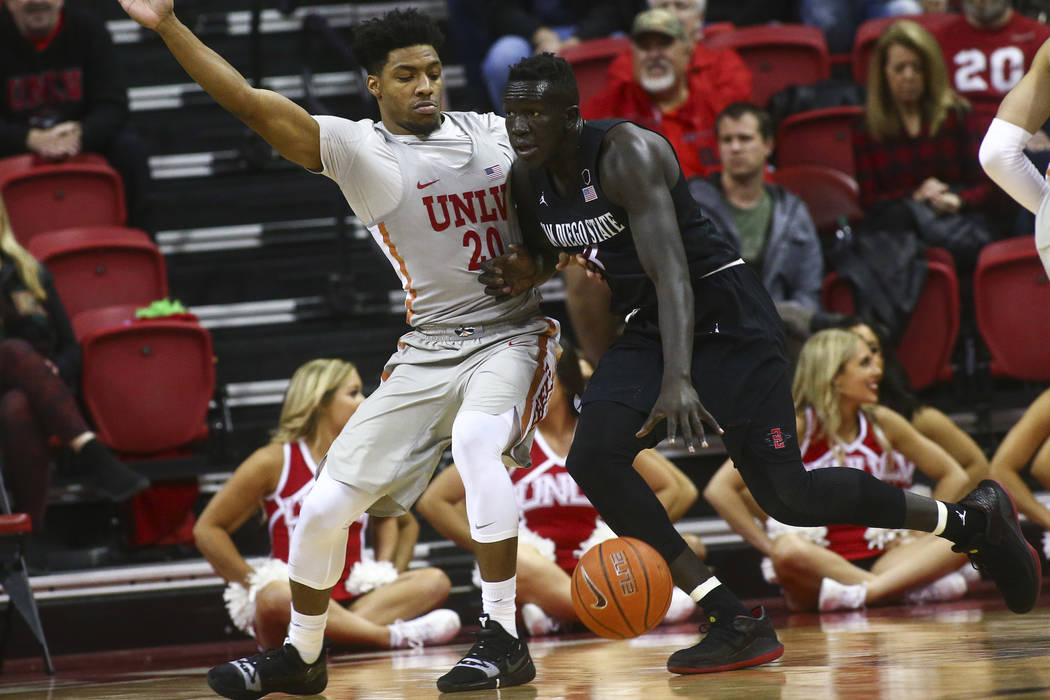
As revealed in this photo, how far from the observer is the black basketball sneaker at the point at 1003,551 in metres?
3.88

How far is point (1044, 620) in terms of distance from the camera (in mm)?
4074

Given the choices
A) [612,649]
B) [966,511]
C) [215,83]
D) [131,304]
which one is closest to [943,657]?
[966,511]

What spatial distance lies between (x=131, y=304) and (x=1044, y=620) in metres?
4.35

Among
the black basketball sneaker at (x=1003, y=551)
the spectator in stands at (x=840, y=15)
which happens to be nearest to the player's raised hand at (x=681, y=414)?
the black basketball sneaker at (x=1003, y=551)

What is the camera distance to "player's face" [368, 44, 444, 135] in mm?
3764

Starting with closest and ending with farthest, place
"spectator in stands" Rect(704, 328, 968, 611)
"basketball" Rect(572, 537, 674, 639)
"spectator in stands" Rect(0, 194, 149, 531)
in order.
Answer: "basketball" Rect(572, 537, 674, 639), "spectator in stands" Rect(704, 328, 968, 611), "spectator in stands" Rect(0, 194, 149, 531)

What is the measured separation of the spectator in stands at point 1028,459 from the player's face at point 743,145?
1.65 m

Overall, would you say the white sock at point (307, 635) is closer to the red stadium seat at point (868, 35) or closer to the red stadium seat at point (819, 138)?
the red stadium seat at point (819, 138)

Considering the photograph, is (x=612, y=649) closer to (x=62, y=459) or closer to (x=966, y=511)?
(x=966, y=511)

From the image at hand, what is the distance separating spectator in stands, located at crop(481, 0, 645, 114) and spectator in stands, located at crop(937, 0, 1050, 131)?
1.86 m

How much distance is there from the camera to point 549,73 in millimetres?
3574

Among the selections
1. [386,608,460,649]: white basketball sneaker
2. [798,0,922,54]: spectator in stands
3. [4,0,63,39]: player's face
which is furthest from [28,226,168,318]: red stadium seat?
[798,0,922,54]: spectator in stands

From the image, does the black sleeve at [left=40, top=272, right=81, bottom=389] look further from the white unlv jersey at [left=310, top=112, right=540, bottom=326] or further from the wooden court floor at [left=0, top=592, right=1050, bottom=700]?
the white unlv jersey at [left=310, top=112, right=540, bottom=326]

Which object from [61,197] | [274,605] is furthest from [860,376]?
[61,197]
